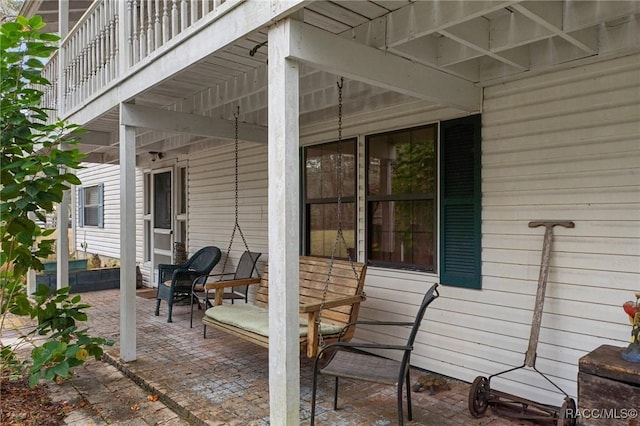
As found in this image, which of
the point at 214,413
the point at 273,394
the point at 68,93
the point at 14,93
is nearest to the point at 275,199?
the point at 273,394

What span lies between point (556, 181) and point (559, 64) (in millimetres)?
807

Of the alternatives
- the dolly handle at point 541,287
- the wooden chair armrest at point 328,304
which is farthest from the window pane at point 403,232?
the dolly handle at point 541,287

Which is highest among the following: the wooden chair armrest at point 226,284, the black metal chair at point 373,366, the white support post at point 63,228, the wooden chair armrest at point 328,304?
the white support post at point 63,228

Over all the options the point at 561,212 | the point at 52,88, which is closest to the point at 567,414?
the point at 561,212

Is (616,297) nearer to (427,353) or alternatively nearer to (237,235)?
(427,353)

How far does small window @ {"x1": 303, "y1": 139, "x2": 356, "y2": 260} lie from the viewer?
14.4 feet

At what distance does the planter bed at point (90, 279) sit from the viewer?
7531 millimetres

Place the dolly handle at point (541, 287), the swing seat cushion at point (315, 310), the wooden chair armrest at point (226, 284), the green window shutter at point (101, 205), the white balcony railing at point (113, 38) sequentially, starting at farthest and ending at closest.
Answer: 1. the green window shutter at point (101, 205)
2. the wooden chair armrest at point (226, 284)
3. the white balcony railing at point (113, 38)
4. the swing seat cushion at point (315, 310)
5. the dolly handle at point (541, 287)

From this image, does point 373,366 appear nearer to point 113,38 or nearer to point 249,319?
point 249,319

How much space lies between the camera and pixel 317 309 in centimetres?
300

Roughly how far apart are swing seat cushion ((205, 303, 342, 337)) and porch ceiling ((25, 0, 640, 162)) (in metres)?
1.91

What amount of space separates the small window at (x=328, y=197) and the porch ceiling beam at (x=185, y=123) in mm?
703

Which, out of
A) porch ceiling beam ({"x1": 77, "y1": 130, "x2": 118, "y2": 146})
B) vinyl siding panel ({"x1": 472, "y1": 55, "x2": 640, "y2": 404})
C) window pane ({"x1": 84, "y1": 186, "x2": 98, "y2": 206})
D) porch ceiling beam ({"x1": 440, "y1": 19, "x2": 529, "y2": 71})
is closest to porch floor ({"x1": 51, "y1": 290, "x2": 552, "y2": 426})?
vinyl siding panel ({"x1": 472, "y1": 55, "x2": 640, "y2": 404})

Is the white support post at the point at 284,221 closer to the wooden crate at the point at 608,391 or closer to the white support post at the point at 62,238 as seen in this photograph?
the wooden crate at the point at 608,391
